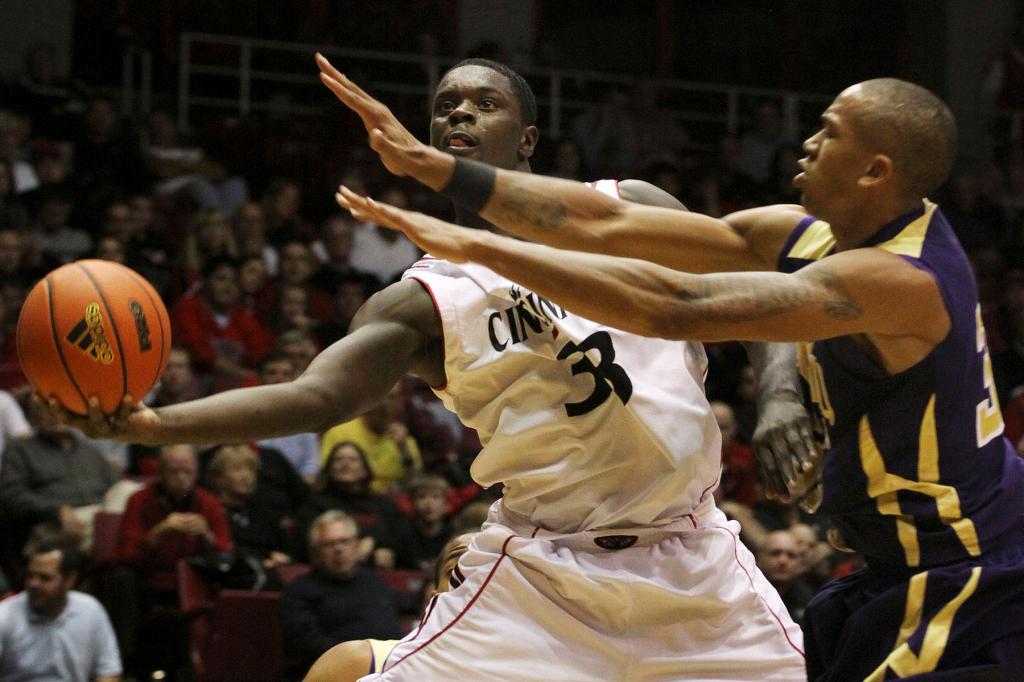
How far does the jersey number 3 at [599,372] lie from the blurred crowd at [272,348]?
2.84 meters

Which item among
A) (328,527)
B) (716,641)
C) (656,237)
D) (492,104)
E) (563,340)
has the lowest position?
(328,527)

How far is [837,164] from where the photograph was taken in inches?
121

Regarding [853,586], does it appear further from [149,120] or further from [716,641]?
[149,120]

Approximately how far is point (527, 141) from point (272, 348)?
15.0 feet

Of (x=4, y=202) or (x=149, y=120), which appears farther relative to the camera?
(x=149, y=120)

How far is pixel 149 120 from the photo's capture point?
11.1 metres

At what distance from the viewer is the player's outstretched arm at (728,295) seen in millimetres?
2832

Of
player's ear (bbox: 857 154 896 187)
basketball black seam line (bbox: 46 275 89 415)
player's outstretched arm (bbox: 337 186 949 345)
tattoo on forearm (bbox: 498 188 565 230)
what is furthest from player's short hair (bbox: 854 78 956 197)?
basketball black seam line (bbox: 46 275 89 415)

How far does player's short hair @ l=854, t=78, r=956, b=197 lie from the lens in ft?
9.94

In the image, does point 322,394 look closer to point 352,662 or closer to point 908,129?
point 352,662

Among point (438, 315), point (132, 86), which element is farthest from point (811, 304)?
point (132, 86)

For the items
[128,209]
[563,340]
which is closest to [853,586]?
[563,340]

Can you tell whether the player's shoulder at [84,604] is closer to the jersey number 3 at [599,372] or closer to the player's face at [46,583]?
the player's face at [46,583]

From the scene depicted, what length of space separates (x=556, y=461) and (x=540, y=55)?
10.6m
